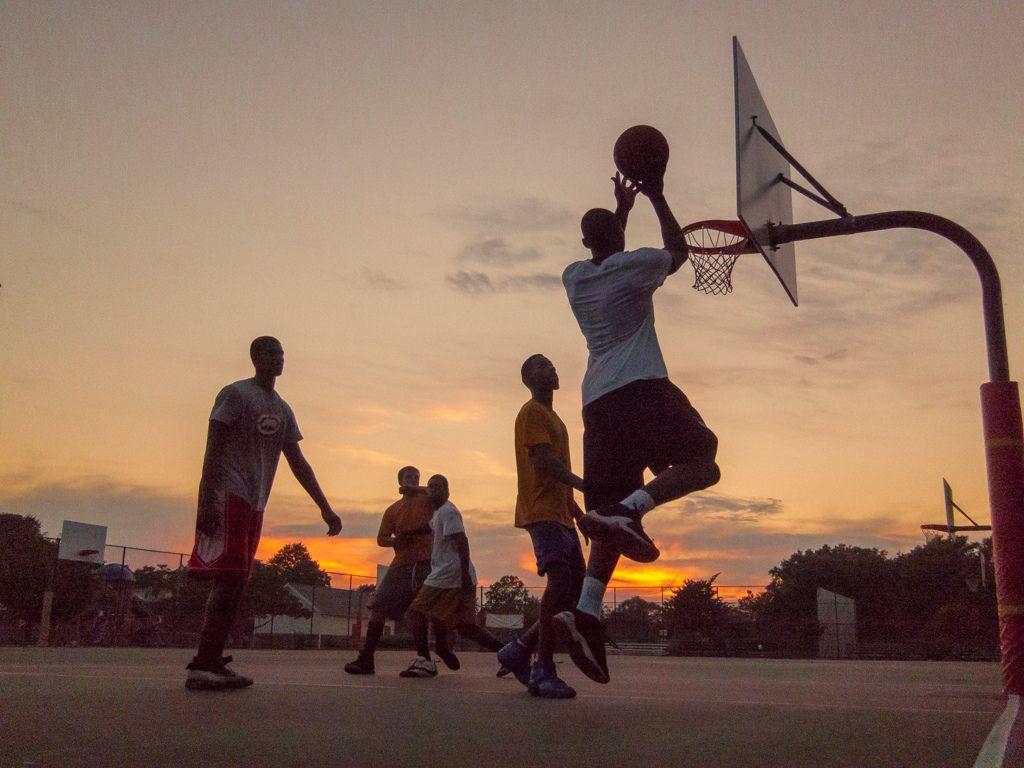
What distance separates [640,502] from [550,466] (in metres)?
1.14

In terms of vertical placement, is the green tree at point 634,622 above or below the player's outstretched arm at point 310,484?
below

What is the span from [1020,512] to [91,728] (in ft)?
12.6

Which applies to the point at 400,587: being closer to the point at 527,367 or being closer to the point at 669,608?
the point at 527,367

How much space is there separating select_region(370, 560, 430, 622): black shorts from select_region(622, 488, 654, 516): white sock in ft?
14.0

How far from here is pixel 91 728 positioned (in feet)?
8.69

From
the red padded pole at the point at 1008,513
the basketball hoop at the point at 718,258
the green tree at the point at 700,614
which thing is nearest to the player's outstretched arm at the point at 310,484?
the red padded pole at the point at 1008,513

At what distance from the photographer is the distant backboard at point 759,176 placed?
6.39 m

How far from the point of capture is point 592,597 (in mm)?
3963

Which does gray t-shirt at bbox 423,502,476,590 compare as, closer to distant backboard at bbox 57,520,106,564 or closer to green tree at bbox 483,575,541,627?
distant backboard at bbox 57,520,106,564

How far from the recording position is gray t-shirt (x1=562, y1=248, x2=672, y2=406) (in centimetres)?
392


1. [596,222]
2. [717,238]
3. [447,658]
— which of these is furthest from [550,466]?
[447,658]

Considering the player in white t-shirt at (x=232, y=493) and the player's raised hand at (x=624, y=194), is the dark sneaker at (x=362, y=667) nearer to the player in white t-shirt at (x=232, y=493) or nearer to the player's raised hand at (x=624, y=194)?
the player in white t-shirt at (x=232, y=493)

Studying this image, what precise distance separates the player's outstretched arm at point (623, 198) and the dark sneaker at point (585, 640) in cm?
178

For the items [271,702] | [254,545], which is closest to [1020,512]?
[271,702]
